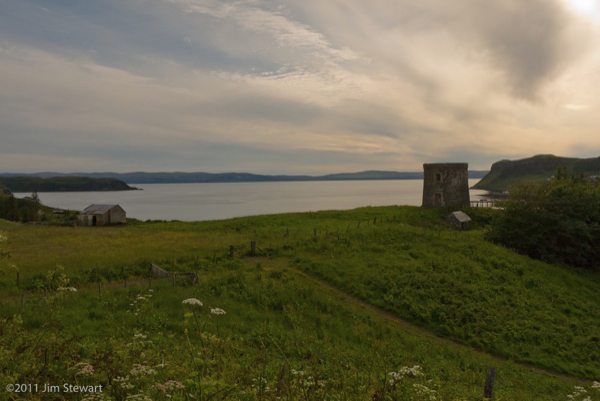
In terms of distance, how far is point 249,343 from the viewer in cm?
1302

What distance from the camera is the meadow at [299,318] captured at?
6285 millimetres

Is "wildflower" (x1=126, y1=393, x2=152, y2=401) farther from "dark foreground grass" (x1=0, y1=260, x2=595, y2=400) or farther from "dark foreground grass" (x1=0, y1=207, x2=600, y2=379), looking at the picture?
"dark foreground grass" (x1=0, y1=207, x2=600, y2=379)

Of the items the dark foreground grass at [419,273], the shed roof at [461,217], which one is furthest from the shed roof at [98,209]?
the shed roof at [461,217]

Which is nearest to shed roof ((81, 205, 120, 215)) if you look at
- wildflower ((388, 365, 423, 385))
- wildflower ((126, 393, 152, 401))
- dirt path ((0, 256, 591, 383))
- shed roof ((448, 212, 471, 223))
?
dirt path ((0, 256, 591, 383))

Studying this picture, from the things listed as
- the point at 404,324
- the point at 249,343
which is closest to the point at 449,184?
the point at 404,324

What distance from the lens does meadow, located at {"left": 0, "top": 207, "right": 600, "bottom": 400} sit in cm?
629

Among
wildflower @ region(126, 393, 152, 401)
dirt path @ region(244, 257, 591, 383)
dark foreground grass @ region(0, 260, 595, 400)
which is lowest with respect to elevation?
dirt path @ region(244, 257, 591, 383)

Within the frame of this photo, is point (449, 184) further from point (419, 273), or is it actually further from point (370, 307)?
point (370, 307)

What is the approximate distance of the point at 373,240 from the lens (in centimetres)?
3281

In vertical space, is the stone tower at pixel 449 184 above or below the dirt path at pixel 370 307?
above

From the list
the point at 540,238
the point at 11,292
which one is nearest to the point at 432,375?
the point at 11,292

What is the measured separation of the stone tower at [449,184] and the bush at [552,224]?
15.4 metres

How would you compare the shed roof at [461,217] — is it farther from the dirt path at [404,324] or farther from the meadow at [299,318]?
the dirt path at [404,324]

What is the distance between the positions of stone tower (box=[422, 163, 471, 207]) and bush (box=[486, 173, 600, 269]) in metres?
15.4
